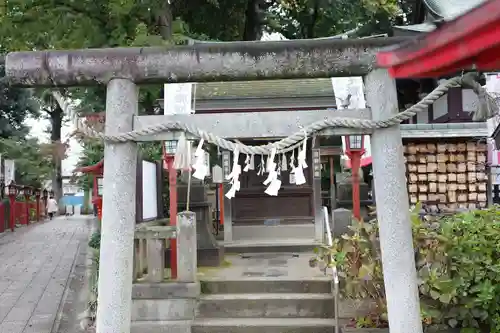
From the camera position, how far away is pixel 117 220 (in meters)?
4.83

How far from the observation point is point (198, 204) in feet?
36.3

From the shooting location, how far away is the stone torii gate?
4734 mm

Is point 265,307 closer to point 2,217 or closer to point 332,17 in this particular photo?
point 332,17

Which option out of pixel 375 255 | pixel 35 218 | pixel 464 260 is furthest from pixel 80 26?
pixel 35 218

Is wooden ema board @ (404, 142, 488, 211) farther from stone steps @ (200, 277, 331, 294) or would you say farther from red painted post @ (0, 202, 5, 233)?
red painted post @ (0, 202, 5, 233)

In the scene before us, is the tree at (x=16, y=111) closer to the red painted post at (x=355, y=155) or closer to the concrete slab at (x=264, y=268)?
the concrete slab at (x=264, y=268)

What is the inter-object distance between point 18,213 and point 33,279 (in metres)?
19.8

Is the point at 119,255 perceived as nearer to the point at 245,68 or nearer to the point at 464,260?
the point at 245,68

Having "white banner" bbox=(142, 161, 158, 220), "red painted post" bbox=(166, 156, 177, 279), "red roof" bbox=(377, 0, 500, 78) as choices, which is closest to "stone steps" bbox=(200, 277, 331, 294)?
"red painted post" bbox=(166, 156, 177, 279)

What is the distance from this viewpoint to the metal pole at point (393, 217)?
471cm

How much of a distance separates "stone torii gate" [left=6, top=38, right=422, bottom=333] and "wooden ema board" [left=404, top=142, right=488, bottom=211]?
850cm

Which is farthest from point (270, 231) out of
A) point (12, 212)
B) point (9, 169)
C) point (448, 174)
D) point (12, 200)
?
point (12, 200)

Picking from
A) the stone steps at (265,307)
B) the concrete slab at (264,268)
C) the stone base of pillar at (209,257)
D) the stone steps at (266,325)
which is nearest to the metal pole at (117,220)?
the stone steps at (266,325)

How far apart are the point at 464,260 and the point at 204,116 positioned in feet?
10.6
